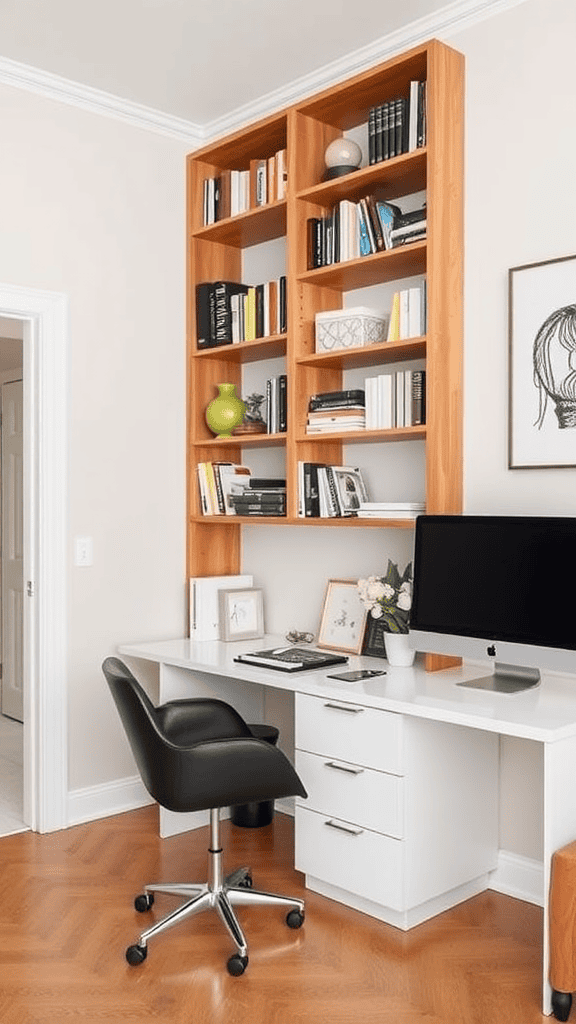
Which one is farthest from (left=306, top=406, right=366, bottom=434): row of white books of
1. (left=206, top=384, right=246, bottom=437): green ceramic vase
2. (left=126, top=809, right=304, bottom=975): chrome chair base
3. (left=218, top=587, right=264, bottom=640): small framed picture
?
(left=126, top=809, right=304, bottom=975): chrome chair base

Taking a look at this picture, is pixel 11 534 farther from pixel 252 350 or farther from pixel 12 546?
pixel 252 350

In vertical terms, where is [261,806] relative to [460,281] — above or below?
below

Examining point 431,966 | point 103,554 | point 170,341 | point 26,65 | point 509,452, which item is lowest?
point 431,966

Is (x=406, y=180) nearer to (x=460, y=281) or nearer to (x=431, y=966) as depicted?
(x=460, y=281)

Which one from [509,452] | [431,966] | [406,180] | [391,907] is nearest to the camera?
[431,966]

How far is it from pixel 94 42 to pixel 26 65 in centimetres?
35

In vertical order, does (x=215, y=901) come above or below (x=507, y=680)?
below

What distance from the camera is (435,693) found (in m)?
2.82

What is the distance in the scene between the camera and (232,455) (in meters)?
4.25

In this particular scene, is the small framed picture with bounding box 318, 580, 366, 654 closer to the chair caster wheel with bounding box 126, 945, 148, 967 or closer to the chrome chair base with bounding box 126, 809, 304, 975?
the chrome chair base with bounding box 126, 809, 304, 975

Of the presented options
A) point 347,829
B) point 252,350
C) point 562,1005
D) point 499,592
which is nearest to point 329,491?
point 252,350

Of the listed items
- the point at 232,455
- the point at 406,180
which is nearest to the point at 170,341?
the point at 232,455

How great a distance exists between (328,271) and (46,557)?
1.56m

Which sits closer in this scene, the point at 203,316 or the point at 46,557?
the point at 46,557
